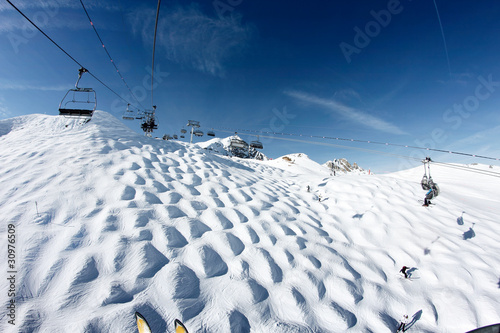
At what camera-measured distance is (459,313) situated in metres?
4.29

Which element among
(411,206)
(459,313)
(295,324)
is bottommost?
(295,324)

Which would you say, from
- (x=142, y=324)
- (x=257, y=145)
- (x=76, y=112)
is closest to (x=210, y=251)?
(x=142, y=324)

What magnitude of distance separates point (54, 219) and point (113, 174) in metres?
2.43

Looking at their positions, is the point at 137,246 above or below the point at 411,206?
below

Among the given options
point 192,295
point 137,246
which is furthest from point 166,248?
point 192,295

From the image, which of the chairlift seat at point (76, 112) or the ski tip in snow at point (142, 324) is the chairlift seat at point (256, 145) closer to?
the chairlift seat at point (76, 112)

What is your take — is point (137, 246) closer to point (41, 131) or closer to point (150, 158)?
point (150, 158)

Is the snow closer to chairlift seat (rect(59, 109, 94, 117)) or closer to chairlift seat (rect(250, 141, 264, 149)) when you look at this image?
chairlift seat (rect(59, 109, 94, 117))

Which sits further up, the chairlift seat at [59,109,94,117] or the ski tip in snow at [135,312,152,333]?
the chairlift seat at [59,109,94,117]

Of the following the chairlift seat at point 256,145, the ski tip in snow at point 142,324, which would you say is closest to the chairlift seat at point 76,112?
the ski tip in snow at point 142,324

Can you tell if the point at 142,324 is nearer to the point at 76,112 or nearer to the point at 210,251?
the point at 210,251

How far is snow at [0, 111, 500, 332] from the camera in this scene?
3270mm

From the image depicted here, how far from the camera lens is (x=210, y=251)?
458cm

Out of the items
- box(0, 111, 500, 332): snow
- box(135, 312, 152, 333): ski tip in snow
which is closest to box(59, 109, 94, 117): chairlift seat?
box(0, 111, 500, 332): snow
